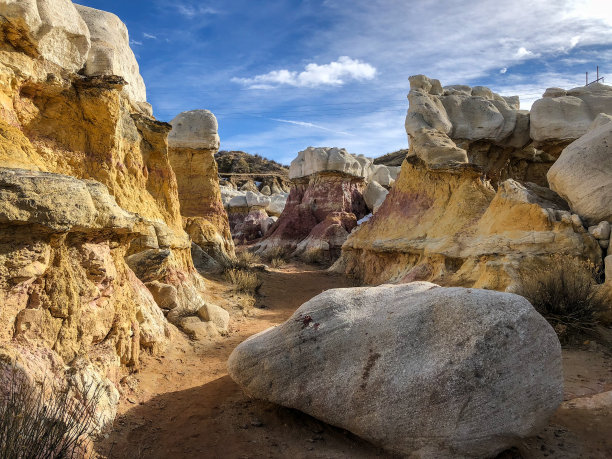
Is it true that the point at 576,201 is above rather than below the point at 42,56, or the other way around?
below

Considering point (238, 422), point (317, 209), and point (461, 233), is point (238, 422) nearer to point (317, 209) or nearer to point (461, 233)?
point (461, 233)

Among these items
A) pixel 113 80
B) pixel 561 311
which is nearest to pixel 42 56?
pixel 113 80

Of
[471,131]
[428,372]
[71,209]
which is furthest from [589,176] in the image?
[71,209]

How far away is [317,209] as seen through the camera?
17.8m

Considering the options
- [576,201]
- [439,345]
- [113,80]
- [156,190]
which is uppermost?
[113,80]

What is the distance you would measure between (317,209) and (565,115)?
9.79 meters

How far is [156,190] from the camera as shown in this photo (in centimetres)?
690

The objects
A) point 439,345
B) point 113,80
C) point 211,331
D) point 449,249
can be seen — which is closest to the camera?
point 439,345

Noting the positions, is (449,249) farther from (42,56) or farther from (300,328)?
(42,56)

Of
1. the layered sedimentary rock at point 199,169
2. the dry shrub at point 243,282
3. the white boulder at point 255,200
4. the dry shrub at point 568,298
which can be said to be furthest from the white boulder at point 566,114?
the white boulder at point 255,200

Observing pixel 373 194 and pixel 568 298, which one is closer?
pixel 568 298

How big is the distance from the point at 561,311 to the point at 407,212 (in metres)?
5.50

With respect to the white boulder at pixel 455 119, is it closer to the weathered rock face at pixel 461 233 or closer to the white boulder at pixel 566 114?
the weathered rock face at pixel 461 233

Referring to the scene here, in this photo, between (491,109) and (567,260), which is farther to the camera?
(491,109)
